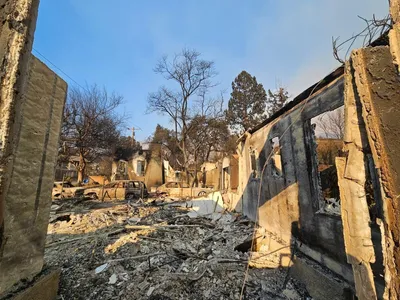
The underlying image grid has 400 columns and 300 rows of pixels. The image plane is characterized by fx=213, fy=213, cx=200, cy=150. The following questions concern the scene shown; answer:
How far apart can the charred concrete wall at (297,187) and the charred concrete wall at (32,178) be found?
11.0 feet

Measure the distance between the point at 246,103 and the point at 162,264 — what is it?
29.1 m

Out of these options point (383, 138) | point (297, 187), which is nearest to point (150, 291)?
point (297, 187)

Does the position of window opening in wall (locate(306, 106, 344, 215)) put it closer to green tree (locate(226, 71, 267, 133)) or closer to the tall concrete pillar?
the tall concrete pillar

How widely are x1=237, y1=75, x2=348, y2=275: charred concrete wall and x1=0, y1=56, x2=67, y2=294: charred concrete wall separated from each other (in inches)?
132

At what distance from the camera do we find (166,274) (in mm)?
4637

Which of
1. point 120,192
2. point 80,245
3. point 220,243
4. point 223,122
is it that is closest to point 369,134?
point 220,243

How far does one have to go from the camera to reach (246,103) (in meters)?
31.4

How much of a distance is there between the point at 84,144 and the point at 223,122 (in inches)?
675

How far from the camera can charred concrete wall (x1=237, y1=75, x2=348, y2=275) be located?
404cm

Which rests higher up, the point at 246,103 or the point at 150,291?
the point at 246,103

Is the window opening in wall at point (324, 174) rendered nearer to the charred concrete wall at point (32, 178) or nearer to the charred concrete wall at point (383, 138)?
the charred concrete wall at point (383, 138)

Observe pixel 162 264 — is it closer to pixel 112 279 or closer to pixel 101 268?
pixel 112 279

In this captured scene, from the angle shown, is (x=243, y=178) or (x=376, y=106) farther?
(x=243, y=178)

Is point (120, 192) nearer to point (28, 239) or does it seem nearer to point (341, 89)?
point (28, 239)
